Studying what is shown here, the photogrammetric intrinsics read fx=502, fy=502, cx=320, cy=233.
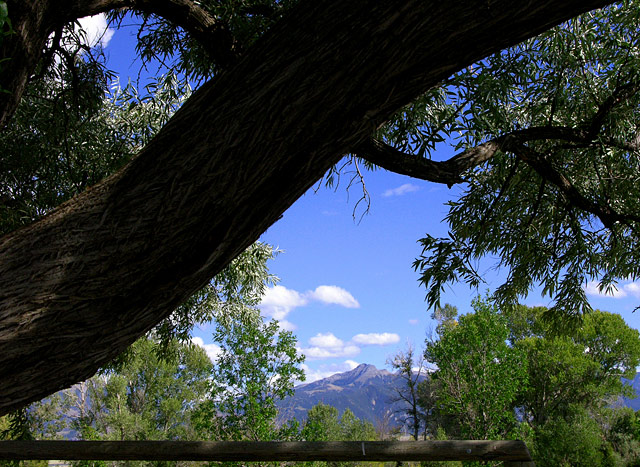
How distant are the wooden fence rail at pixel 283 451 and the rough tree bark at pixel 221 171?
1.44m

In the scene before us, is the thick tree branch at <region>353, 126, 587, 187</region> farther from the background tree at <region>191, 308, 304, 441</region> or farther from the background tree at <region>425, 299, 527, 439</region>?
the background tree at <region>425, 299, 527, 439</region>

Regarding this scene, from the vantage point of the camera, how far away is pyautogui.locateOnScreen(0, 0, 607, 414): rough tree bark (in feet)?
4.95

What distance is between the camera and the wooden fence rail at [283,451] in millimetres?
2889

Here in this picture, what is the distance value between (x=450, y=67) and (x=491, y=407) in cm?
1687

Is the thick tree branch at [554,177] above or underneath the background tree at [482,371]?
above

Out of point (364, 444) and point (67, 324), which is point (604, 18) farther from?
point (67, 324)

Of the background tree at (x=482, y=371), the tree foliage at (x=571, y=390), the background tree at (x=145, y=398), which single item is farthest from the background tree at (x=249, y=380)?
the background tree at (x=145, y=398)

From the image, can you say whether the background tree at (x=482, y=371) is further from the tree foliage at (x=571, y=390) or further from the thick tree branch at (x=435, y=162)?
the thick tree branch at (x=435, y=162)

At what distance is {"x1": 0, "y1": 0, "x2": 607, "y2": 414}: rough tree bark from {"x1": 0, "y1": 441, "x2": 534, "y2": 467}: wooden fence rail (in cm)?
144

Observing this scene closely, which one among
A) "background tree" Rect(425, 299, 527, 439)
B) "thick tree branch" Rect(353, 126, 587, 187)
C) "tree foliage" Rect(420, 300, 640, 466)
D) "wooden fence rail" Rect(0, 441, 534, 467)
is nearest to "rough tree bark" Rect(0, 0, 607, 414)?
"thick tree branch" Rect(353, 126, 587, 187)

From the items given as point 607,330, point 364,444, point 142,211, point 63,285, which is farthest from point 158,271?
point 607,330

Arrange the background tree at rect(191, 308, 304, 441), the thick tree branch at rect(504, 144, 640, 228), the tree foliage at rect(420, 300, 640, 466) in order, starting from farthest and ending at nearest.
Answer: the tree foliage at rect(420, 300, 640, 466) < the background tree at rect(191, 308, 304, 441) < the thick tree branch at rect(504, 144, 640, 228)

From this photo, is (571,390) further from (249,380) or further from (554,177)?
(554,177)

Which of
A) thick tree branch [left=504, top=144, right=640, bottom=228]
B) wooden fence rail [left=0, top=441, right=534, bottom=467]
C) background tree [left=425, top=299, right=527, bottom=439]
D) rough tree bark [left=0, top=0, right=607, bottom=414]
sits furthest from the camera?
background tree [left=425, top=299, right=527, bottom=439]
